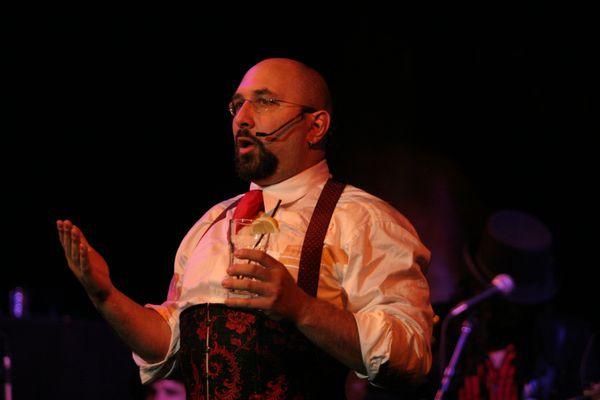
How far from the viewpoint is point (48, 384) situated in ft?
13.9

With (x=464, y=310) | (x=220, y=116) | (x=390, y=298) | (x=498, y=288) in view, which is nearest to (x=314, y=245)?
(x=390, y=298)

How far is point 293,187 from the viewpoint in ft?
8.09

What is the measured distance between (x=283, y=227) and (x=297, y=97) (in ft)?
1.50

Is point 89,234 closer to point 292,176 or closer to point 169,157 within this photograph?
point 169,157

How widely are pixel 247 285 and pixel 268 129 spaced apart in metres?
0.75

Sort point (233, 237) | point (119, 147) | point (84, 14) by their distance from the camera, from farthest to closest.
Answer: point (119, 147)
point (84, 14)
point (233, 237)

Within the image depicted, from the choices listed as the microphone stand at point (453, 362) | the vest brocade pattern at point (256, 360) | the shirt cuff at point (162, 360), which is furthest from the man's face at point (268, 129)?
the microphone stand at point (453, 362)

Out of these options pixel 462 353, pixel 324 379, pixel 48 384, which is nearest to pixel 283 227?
pixel 324 379

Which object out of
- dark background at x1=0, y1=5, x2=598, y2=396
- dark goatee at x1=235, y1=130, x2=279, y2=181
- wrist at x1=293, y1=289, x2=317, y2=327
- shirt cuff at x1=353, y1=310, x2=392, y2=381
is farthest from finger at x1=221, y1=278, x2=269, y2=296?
dark background at x1=0, y1=5, x2=598, y2=396

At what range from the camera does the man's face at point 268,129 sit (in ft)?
8.09

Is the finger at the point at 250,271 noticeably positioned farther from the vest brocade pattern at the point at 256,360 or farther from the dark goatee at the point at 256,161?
the dark goatee at the point at 256,161

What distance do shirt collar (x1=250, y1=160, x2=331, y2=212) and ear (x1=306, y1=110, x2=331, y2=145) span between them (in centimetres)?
10

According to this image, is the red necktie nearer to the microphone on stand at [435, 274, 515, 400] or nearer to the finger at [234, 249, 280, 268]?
the finger at [234, 249, 280, 268]

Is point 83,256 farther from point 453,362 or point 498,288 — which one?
point 498,288
